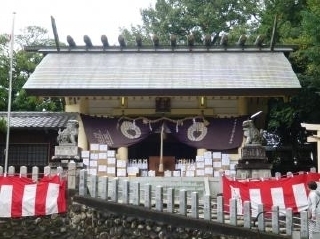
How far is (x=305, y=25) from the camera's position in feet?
59.1

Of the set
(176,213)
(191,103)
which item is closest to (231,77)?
(191,103)

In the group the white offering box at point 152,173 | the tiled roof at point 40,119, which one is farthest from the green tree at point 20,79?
the white offering box at point 152,173

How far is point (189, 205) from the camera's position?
12984 millimetres

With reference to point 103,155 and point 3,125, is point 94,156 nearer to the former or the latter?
point 103,155

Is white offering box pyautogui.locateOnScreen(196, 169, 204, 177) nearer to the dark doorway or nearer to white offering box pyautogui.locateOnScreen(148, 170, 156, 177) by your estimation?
white offering box pyautogui.locateOnScreen(148, 170, 156, 177)

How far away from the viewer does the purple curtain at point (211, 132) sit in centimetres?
1969

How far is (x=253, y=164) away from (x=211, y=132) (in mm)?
4143

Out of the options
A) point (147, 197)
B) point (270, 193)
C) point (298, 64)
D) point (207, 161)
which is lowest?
point (147, 197)

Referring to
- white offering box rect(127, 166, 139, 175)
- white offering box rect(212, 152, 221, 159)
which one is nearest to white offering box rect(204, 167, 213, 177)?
white offering box rect(212, 152, 221, 159)

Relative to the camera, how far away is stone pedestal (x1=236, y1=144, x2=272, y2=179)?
15852mm

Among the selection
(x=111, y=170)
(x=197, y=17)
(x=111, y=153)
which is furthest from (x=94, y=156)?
(x=197, y=17)

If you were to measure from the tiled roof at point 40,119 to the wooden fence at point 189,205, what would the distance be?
628 centimetres

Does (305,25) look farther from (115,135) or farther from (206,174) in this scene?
(115,135)

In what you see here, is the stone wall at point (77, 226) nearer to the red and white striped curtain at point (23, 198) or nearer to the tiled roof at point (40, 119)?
the red and white striped curtain at point (23, 198)
